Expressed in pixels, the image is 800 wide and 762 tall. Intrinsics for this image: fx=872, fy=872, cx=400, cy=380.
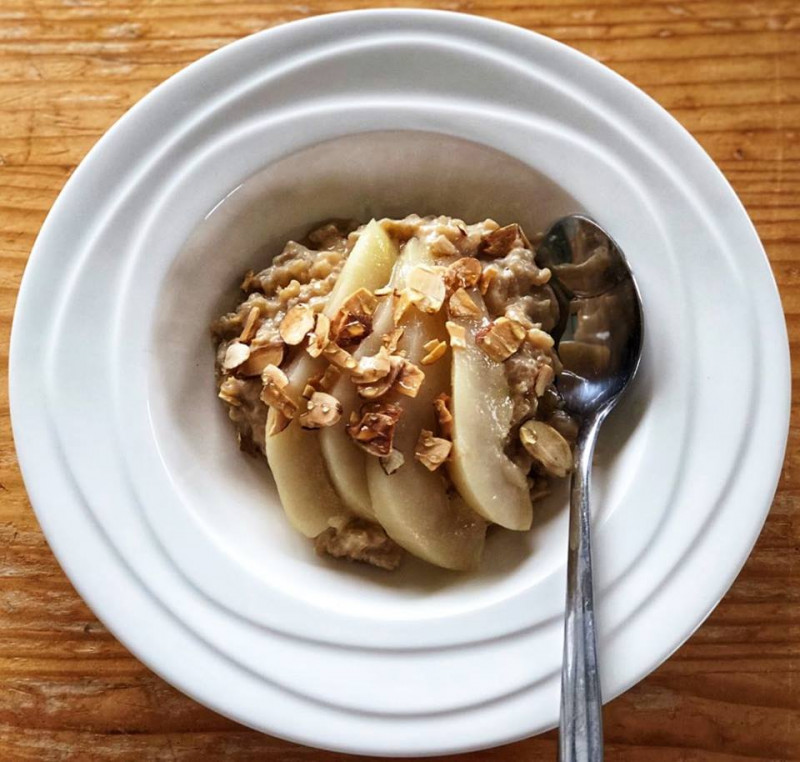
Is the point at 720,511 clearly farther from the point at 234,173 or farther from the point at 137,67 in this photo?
the point at 137,67

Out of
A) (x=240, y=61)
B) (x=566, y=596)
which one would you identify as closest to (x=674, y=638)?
(x=566, y=596)

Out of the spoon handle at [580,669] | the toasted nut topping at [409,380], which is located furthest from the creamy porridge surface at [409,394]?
the spoon handle at [580,669]

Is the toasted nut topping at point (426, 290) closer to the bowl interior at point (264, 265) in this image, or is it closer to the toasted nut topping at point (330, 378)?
the toasted nut topping at point (330, 378)

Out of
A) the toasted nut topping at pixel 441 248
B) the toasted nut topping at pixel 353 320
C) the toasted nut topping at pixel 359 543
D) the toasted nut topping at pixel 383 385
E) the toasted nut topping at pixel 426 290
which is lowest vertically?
the toasted nut topping at pixel 359 543

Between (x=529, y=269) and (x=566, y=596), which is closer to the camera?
(x=566, y=596)

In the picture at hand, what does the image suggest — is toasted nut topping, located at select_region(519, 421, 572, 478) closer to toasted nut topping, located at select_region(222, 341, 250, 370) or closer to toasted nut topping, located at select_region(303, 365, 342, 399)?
toasted nut topping, located at select_region(303, 365, 342, 399)

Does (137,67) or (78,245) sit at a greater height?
(137,67)
